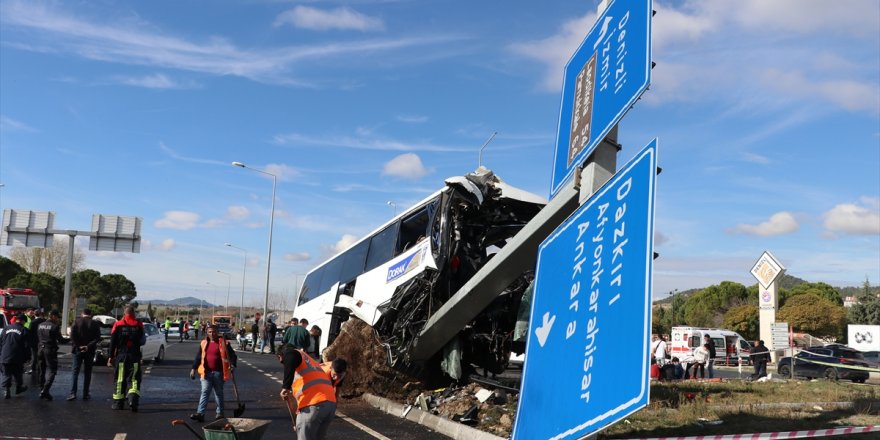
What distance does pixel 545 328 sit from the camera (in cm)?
348

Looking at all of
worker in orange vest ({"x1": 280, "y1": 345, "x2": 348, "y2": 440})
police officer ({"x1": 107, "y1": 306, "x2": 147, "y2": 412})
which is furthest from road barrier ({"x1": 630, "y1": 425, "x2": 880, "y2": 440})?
police officer ({"x1": 107, "y1": 306, "x2": 147, "y2": 412})

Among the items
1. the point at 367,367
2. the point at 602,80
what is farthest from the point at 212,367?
the point at 602,80

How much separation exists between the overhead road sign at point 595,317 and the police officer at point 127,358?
929cm

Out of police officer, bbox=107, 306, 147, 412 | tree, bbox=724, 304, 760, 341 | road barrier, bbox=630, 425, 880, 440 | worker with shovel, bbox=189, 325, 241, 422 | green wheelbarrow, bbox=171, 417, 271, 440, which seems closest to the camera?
green wheelbarrow, bbox=171, 417, 271, 440

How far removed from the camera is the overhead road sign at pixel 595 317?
267cm

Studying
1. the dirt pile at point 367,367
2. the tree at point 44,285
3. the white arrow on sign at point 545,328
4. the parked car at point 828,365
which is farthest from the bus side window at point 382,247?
the tree at point 44,285

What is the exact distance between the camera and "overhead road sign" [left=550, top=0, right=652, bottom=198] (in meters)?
3.48

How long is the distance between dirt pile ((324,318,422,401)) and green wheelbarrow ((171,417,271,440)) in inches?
260

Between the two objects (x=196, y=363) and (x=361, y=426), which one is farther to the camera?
(x=196, y=363)

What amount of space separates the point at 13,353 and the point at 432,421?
7.95 m

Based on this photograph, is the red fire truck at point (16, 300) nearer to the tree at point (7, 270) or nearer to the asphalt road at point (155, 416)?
the asphalt road at point (155, 416)

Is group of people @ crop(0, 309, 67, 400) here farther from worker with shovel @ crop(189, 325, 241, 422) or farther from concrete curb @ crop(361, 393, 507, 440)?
concrete curb @ crop(361, 393, 507, 440)

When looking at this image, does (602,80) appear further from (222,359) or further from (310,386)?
(222,359)

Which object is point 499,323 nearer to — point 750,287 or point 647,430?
point 647,430
